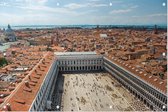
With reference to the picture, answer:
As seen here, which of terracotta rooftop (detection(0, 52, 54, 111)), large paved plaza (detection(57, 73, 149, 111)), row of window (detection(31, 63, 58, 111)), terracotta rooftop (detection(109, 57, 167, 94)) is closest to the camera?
terracotta rooftop (detection(0, 52, 54, 111))

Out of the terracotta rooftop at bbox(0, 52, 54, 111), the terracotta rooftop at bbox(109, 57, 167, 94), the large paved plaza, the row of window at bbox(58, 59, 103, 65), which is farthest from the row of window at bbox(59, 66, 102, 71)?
the terracotta rooftop at bbox(0, 52, 54, 111)

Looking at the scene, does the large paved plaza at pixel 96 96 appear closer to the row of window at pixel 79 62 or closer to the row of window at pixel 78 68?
the row of window at pixel 78 68

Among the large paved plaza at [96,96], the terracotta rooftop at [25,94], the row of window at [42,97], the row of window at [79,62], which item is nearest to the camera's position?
the terracotta rooftop at [25,94]

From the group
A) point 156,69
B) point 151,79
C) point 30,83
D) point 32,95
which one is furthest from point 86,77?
point 32,95

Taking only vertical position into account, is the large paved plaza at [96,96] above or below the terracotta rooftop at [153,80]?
below

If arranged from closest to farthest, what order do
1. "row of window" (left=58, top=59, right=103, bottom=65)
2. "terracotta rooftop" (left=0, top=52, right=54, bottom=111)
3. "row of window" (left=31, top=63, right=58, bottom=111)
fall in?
"terracotta rooftop" (left=0, top=52, right=54, bottom=111), "row of window" (left=31, top=63, right=58, bottom=111), "row of window" (left=58, top=59, right=103, bottom=65)

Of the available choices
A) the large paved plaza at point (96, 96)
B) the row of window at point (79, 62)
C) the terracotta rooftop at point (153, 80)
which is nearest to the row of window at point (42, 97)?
the large paved plaza at point (96, 96)

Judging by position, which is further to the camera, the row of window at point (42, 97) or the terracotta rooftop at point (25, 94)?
the row of window at point (42, 97)

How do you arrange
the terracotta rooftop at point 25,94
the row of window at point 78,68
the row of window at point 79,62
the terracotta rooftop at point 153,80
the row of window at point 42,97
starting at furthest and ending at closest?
the row of window at point 78,68 → the row of window at point 79,62 → the terracotta rooftop at point 153,80 → the row of window at point 42,97 → the terracotta rooftop at point 25,94

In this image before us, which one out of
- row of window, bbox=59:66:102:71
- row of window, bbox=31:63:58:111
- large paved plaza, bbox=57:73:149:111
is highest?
row of window, bbox=31:63:58:111

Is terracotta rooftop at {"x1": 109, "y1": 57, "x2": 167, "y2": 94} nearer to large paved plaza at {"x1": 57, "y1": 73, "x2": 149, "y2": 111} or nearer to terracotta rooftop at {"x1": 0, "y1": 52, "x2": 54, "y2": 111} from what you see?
large paved plaza at {"x1": 57, "y1": 73, "x2": 149, "y2": 111}
